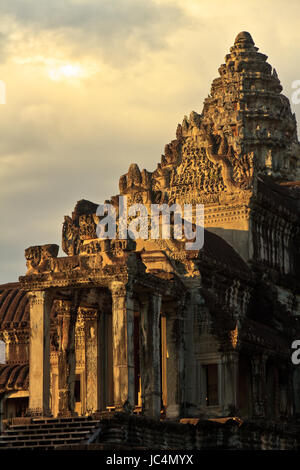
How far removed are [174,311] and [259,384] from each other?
501 cm

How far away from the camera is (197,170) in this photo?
5666 centimetres

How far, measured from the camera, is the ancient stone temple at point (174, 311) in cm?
4681

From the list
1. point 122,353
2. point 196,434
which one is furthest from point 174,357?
point 122,353

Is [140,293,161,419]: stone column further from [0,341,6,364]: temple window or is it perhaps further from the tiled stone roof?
[0,341,6,364]: temple window

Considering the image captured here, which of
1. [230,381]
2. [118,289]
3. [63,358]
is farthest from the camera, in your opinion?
[63,358]

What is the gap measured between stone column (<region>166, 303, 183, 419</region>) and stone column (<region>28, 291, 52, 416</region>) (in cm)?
508

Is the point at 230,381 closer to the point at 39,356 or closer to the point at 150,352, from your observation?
the point at 150,352

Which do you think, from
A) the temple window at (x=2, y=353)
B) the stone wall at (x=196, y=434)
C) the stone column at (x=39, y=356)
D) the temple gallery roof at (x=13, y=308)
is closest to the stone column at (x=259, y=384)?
the stone wall at (x=196, y=434)

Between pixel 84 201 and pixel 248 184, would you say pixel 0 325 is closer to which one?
pixel 84 201

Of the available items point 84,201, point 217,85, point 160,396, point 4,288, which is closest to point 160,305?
point 160,396

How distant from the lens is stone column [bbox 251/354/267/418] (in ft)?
168

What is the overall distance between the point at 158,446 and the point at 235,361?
5.74 meters

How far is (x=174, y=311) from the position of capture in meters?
49.6

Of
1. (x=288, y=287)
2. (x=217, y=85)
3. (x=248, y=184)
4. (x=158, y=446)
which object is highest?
(x=217, y=85)
